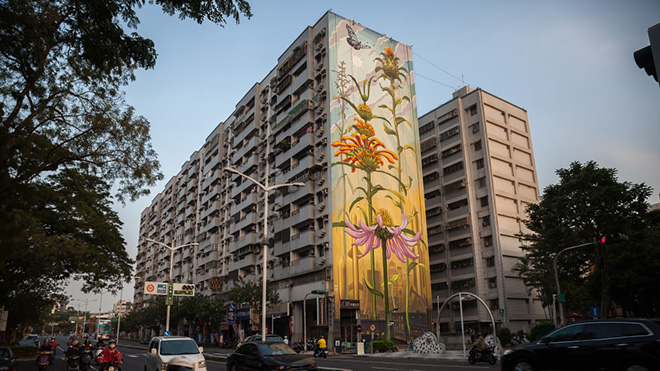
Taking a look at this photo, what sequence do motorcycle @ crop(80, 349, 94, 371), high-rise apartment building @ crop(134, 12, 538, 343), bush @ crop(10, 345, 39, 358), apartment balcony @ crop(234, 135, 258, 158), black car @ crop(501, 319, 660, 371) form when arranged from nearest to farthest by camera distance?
black car @ crop(501, 319, 660, 371)
motorcycle @ crop(80, 349, 94, 371)
bush @ crop(10, 345, 39, 358)
high-rise apartment building @ crop(134, 12, 538, 343)
apartment balcony @ crop(234, 135, 258, 158)

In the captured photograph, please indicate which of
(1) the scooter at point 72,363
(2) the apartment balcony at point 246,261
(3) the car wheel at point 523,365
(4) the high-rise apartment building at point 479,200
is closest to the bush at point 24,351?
(1) the scooter at point 72,363

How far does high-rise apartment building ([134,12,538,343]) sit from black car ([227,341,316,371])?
79.7 feet

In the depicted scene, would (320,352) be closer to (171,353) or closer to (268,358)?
(171,353)

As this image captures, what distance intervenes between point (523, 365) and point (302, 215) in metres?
40.9

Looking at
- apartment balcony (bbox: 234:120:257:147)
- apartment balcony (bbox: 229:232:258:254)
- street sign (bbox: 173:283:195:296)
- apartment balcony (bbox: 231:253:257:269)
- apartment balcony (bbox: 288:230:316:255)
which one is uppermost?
apartment balcony (bbox: 234:120:257:147)

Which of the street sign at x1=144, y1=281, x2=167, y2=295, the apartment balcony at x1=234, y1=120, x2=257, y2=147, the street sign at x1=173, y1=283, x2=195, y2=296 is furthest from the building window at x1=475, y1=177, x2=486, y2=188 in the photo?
the street sign at x1=144, y1=281, x2=167, y2=295

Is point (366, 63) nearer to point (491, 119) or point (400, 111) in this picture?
point (400, 111)

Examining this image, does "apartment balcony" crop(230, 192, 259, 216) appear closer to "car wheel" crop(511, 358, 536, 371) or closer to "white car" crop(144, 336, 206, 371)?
"white car" crop(144, 336, 206, 371)

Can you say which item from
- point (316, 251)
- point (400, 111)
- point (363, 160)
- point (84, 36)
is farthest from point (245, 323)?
point (84, 36)

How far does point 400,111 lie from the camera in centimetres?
5938

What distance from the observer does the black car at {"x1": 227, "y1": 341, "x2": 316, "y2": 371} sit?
1334cm

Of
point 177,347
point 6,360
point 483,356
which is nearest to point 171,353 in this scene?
point 177,347

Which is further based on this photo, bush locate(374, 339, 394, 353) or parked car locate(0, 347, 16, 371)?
bush locate(374, 339, 394, 353)

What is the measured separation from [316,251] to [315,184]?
7.75 metres
